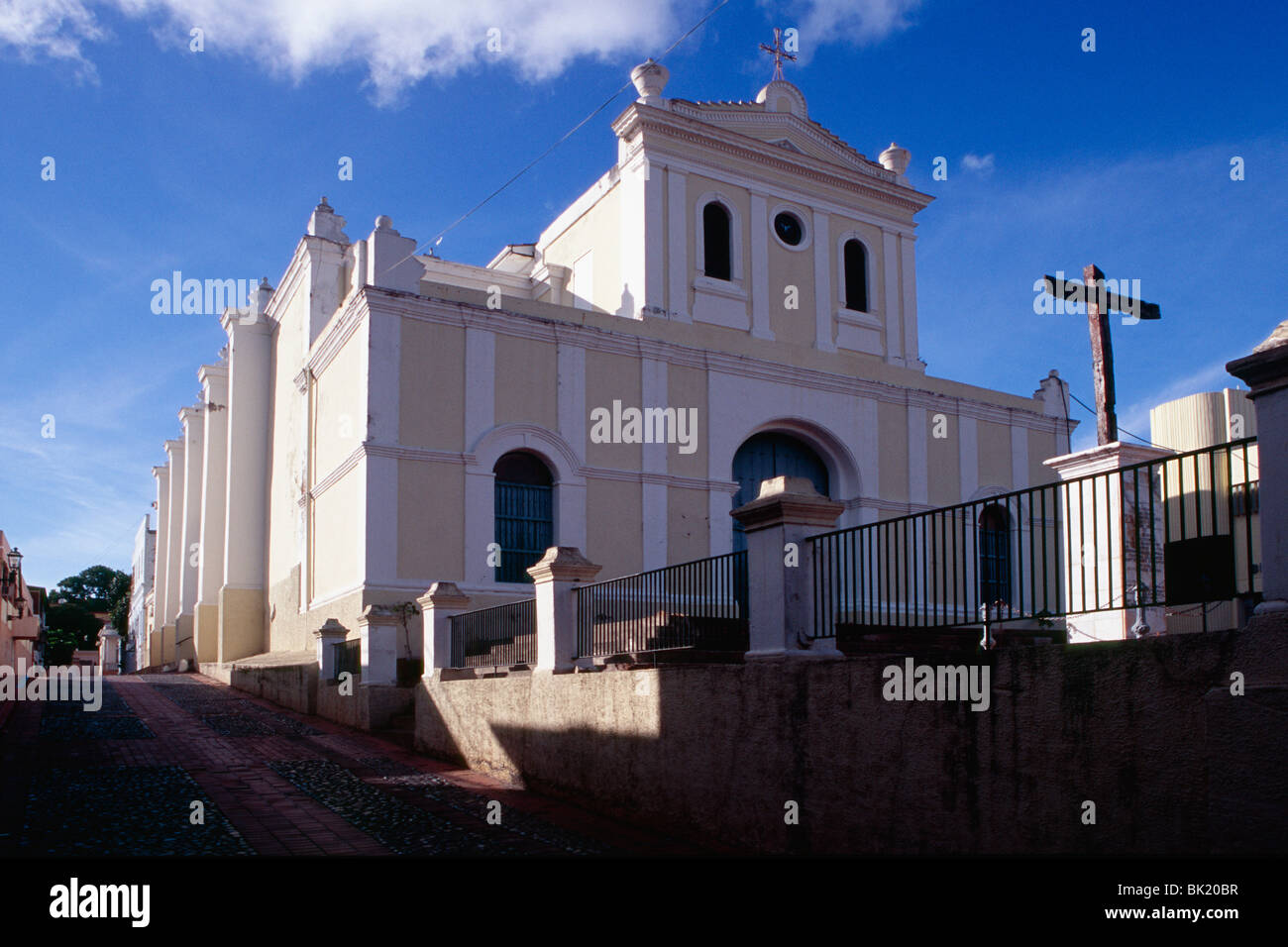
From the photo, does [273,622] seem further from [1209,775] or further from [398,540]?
[1209,775]

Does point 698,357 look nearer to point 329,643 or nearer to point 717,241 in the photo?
point 717,241

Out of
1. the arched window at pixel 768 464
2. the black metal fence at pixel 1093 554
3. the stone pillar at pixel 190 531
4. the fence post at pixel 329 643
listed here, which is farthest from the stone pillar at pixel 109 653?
the black metal fence at pixel 1093 554

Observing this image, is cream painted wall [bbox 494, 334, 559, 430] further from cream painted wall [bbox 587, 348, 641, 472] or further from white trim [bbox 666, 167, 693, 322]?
white trim [bbox 666, 167, 693, 322]

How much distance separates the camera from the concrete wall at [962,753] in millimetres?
4988

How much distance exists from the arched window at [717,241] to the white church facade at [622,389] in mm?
42

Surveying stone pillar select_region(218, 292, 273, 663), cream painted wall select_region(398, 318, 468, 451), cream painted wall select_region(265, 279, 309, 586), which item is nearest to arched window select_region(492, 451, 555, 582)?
cream painted wall select_region(398, 318, 468, 451)

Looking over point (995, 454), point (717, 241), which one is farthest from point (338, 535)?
point (995, 454)

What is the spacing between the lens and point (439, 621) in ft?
45.4

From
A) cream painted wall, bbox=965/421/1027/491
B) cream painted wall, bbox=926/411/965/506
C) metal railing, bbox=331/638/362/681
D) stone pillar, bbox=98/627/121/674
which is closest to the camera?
metal railing, bbox=331/638/362/681

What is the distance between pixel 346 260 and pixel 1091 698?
2053cm

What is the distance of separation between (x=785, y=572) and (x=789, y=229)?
1588cm

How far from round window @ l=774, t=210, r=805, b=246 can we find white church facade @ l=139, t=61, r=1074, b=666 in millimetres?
57

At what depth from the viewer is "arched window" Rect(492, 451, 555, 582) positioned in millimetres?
18141

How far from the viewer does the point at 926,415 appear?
22828 mm
